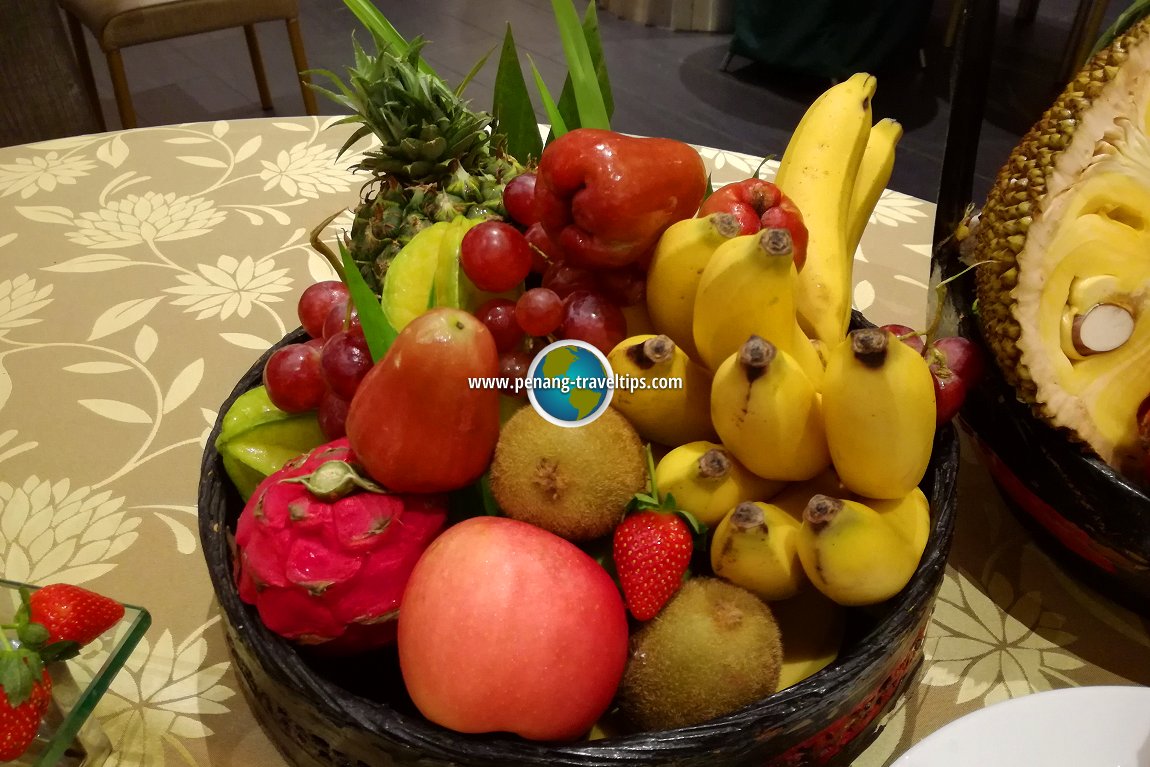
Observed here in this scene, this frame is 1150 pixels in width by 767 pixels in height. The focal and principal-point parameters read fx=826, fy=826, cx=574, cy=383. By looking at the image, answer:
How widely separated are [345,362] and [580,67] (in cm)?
31

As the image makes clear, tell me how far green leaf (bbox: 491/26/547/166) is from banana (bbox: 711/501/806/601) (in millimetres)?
430

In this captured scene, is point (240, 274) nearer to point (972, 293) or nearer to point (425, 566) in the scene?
point (425, 566)

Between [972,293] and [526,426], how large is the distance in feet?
1.21

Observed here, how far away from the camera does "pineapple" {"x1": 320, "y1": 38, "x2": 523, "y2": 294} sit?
0.68m

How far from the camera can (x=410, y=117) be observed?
2.27 ft

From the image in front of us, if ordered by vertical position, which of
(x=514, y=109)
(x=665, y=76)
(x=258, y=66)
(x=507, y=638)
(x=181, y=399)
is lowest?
(x=665, y=76)

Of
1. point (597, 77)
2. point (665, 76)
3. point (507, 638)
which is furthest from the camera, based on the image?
point (665, 76)

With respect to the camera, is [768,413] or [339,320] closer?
[768,413]

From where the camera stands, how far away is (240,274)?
37.0 inches

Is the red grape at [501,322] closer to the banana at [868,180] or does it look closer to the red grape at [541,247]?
the red grape at [541,247]

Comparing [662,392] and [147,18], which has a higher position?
[662,392]

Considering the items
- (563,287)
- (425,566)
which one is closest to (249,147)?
(563,287)

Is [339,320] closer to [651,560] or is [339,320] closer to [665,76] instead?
[651,560]

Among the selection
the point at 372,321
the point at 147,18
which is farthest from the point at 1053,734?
the point at 147,18
